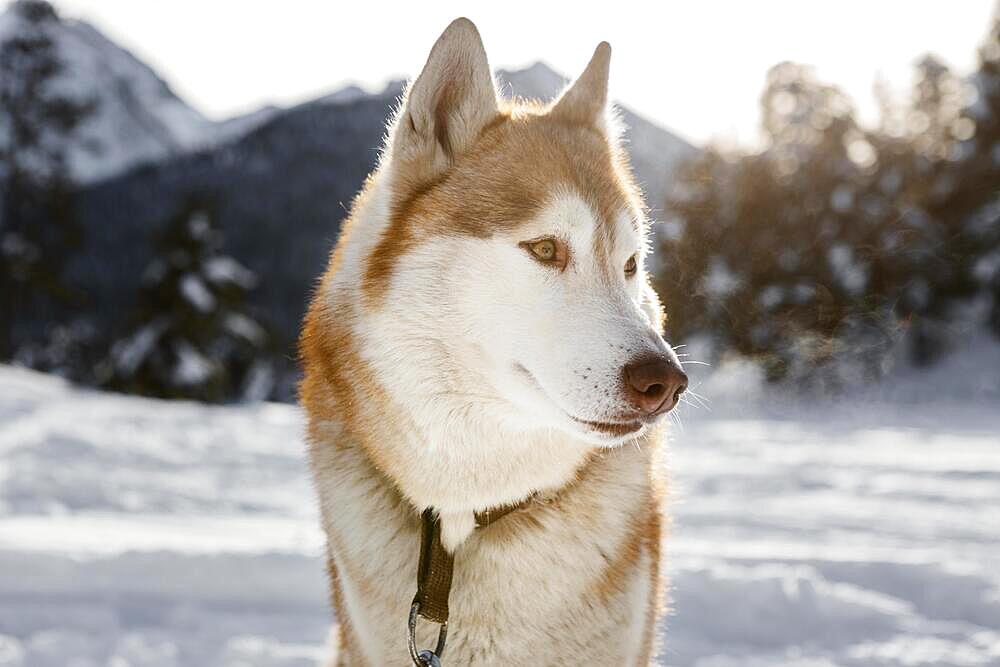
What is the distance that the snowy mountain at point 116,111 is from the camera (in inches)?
Result: 856

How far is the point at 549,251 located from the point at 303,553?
9.73ft

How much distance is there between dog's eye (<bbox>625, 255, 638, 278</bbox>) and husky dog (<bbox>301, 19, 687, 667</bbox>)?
12 mm

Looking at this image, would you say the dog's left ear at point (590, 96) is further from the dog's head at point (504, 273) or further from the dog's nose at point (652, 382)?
the dog's nose at point (652, 382)

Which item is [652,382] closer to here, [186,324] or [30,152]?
[186,324]

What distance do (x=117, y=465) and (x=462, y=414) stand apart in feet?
22.7

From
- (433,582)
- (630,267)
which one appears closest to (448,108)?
(630,267)

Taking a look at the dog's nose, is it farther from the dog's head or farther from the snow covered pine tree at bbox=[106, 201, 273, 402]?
the snow covered pine tree at bbox=[106, 201, 273, 402]

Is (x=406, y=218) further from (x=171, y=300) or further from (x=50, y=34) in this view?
(x=50, y=34)

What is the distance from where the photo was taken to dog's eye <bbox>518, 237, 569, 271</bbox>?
6.88ft

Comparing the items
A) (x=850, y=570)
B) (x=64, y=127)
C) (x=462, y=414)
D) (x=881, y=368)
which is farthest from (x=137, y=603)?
(x=64, y=127)

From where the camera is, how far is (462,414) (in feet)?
6.89

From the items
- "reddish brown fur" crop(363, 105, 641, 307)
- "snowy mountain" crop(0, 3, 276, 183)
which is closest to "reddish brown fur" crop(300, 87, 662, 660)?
"reddish brown fur" crop(363, 105, 641, 307)

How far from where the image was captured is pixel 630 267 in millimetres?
2344

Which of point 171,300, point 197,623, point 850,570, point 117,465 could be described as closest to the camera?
point 197,623
